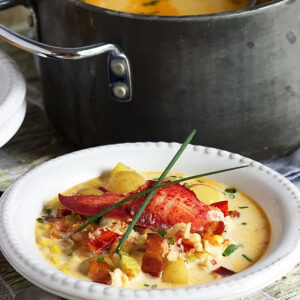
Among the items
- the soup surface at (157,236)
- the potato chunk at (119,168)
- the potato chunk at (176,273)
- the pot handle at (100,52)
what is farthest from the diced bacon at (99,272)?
the pot handle at (100,52)

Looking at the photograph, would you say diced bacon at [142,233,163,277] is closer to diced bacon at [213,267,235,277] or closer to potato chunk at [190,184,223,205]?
diced bacon at [213,267,235,277]

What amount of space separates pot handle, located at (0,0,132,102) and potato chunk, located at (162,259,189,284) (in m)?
0.58

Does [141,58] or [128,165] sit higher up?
[141,58]

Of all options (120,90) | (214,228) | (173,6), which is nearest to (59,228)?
(214,228)

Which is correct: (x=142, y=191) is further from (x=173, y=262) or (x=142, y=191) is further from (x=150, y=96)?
(x=150, y=96)

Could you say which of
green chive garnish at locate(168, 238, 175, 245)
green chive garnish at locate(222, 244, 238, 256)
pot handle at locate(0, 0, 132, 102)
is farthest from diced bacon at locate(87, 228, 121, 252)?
pot handle at locate(0, 0, 132, 102)

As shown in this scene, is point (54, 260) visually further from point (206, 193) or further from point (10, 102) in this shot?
point (10, 102)

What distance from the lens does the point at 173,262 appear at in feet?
4.54

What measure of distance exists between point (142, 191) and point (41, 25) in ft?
2.33

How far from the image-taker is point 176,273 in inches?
53.5

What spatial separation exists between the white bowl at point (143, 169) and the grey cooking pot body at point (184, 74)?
13cm

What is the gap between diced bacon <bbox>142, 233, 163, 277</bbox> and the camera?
137cm

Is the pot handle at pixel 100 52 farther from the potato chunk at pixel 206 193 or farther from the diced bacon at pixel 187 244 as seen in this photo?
the diced bacon at pixel 187 244

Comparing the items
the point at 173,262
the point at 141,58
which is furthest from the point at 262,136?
the point at 173,262
